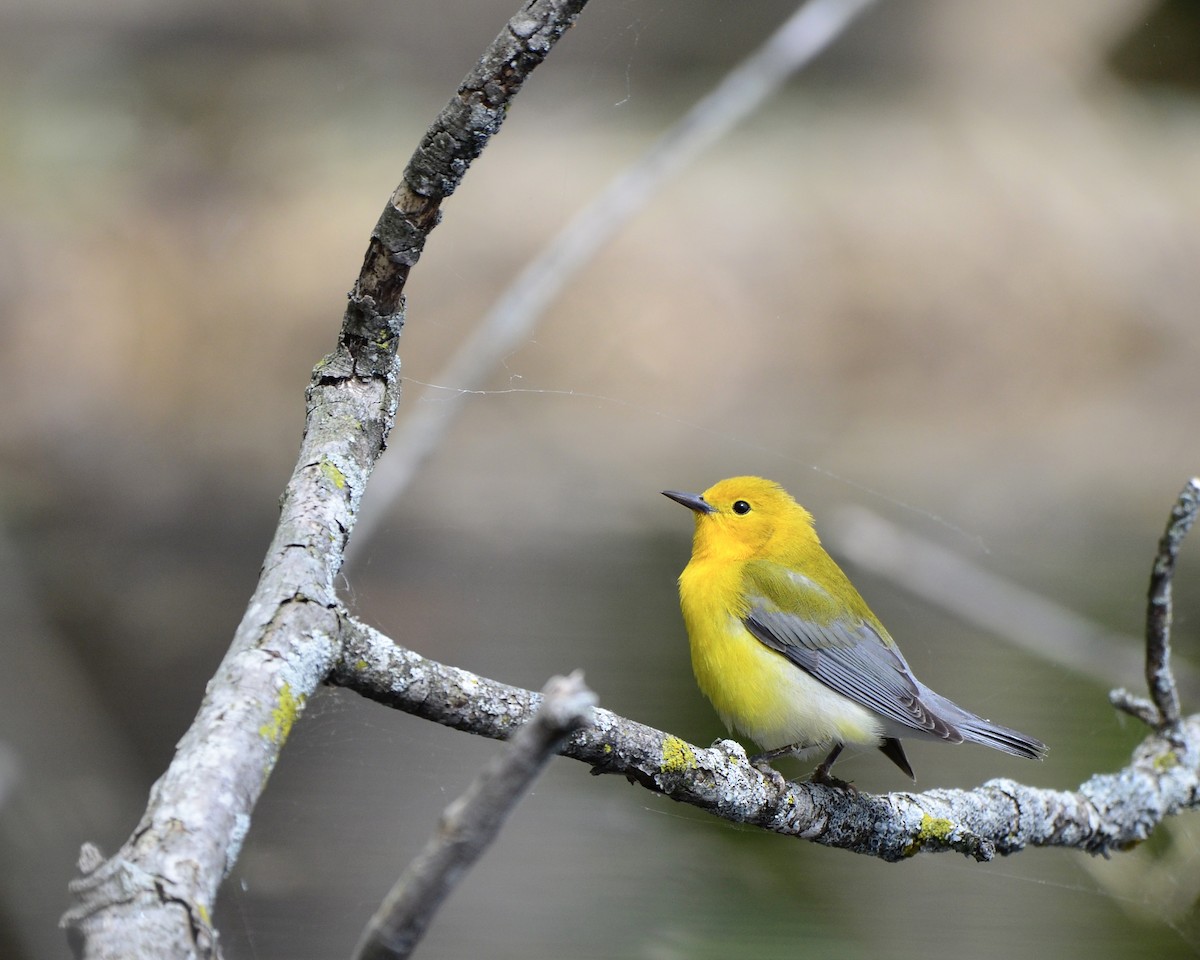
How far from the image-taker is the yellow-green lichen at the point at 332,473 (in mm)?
1604

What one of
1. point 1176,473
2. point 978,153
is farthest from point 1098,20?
point 1176,473

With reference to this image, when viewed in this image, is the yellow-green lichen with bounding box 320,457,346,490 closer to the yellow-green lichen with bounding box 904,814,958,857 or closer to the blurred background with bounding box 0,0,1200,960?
the yellow-green lichen with bounding box 904,814,958,857

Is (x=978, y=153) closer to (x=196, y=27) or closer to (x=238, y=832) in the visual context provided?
(x=196, y=27)

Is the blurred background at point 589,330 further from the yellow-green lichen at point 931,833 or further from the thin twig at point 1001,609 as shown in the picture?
the yellow-green lichen at point 931,833

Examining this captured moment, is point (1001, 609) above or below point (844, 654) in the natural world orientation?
above

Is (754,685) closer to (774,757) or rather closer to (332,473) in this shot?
(774,757)

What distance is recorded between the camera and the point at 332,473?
5.31 feet

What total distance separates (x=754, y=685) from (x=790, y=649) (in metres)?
0.11

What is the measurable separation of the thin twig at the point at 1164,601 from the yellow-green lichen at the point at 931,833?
2.27 feet

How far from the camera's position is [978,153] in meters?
8.73

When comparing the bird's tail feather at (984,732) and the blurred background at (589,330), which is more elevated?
the blurred background at (589,330)

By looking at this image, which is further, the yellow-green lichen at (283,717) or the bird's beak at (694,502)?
the bird's beak at (694,502)

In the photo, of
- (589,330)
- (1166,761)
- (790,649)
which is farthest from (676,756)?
(589,330)

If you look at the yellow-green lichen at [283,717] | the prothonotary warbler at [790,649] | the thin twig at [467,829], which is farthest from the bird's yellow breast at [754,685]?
the thin twig at [467,829]
